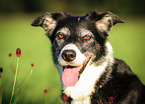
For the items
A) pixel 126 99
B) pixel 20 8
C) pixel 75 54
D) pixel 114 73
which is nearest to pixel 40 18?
pixel 75 54

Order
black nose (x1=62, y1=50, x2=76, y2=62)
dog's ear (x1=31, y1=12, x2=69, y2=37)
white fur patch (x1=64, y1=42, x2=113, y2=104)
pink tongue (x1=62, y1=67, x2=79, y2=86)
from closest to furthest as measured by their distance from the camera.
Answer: black nose (x1=62, y1=50, x2=76, y2=62), pink tongue (x1=62, y1=67, x2=79, y2=86), white fur patch (x1=64, y1=42, x2=113, y2=104), dog's ear (x1=31, y1=12, x2=69, y2=37)

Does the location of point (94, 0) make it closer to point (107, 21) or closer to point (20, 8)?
point (20, 8)

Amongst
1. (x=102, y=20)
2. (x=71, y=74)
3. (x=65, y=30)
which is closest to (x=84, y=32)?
(x=65, y=30)

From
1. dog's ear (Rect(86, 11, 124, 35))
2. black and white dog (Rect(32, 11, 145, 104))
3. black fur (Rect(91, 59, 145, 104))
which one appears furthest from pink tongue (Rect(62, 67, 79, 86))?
dog's ear (Rect(86, 11, 124, 35))

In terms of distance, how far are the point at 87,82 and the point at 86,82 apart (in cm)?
2

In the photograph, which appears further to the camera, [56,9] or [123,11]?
[56,9]

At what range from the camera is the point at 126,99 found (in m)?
3.88

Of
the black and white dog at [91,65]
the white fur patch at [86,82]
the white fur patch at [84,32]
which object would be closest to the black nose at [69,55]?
the black and white dog at [91,65]

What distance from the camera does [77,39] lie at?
433 cm

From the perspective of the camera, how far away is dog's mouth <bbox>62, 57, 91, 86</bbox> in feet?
13.4

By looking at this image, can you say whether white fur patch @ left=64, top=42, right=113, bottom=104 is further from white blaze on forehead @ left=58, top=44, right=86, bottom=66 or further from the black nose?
the black nose

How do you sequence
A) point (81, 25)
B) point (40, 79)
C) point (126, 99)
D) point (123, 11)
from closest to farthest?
point (126, 99)
point (81, 25)
point (40, 79)
point (123, 11)

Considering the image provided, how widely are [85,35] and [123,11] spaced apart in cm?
3972

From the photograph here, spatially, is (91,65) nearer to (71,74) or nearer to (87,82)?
(87,82)
